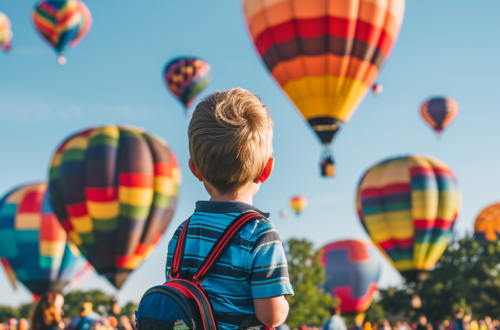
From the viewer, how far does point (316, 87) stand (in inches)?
688

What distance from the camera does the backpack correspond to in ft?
5.50

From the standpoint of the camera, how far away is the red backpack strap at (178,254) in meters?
1.84

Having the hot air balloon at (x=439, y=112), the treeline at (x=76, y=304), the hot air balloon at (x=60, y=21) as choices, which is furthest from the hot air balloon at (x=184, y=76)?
the treeline at (x=76, y=304)

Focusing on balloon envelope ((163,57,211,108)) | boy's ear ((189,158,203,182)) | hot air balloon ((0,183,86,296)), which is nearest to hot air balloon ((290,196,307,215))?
balloon envelope ((163,57,211,108))

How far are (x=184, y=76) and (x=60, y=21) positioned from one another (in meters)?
5.91

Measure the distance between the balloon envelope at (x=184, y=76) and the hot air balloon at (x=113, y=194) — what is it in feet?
24.2

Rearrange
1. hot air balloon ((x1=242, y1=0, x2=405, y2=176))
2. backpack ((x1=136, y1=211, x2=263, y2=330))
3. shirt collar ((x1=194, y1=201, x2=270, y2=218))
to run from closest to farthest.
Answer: backpack ((x1=136, y1=211, x2=263, y2=330)), shirt collar ((x1=194, y1=201, x2=270, y2=218)), hot air balloon ((x1=242, y1=0, x2=405, y2=176))

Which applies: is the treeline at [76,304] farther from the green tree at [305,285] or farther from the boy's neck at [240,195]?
the boy's neck at [240,195]

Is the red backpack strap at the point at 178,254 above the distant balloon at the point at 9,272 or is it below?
above

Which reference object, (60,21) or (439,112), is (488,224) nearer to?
(439,112)

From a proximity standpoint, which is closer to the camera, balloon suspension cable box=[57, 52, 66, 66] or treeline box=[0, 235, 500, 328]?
balloon suspension cable box=[57, 52, 66, 66]

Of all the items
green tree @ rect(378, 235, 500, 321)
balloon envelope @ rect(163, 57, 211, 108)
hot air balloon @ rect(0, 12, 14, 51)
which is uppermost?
hot air balloon @ rect(0, 12, 14, 51)

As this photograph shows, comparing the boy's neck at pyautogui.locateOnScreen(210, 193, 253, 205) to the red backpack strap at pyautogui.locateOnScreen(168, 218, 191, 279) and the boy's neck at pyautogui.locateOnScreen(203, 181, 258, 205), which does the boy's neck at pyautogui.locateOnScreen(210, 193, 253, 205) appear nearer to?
the boy's neck at pyautogui.locateOnScreen(203, 181, 258, 205)

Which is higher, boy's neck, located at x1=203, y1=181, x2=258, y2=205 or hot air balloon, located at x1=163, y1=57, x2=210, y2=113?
hot air balloon, located at x1=163, y1=57, x2=210, y2=113
